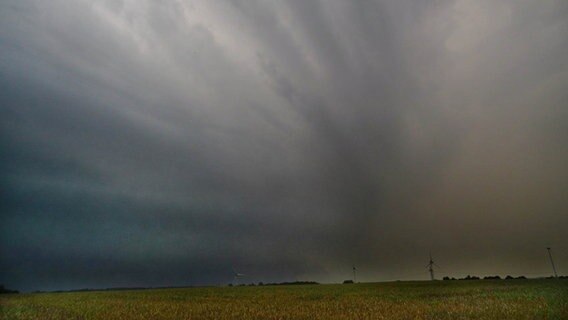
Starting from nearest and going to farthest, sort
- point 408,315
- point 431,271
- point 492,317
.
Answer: point 492,317, point 408,315, point 431,271

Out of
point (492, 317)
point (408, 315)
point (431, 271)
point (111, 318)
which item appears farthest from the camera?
point (431, 271)

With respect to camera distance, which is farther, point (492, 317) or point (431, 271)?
point (431, 271)

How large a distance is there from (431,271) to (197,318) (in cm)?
18432

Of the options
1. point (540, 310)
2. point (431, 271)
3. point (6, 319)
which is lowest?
point (6, 319)

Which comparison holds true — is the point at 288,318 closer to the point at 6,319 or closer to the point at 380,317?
the point at 380,317

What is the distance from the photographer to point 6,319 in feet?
73.6

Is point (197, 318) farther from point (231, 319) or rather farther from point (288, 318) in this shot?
point (288, 318)

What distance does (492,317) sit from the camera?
18.5 metres

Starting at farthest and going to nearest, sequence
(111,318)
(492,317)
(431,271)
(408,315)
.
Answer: (431,271) < (111,318) < (408,315) < (492,317)

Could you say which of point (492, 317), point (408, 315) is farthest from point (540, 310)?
point (408, 315)

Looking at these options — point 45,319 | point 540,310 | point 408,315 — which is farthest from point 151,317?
point 540,310

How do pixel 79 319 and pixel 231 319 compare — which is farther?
pixel 79 319

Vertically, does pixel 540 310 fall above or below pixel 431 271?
below

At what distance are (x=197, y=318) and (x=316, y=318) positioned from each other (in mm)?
6962
